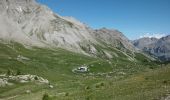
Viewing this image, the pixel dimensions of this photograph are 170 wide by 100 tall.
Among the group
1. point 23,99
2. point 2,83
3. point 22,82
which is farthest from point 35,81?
point 23,99

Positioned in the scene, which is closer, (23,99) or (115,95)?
(115,95)

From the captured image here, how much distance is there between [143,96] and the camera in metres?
31.0

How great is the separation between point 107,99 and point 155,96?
23.1 feet

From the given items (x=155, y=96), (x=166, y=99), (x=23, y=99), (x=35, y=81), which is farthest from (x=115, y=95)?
(x=35, y=81)

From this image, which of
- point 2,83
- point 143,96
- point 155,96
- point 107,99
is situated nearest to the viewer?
point 155,96

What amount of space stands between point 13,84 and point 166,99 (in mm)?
86099

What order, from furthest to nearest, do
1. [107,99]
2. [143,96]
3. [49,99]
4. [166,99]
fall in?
[49,99], [107,99], [143,96], [166,99]

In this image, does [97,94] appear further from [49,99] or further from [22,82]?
[22,82]

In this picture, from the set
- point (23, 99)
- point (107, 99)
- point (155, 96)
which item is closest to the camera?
point (155, 96)

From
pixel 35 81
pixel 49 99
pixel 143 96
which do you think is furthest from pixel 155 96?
pixel 35 81

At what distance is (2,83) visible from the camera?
104 meters

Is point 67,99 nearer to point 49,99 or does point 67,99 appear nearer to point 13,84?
point 49,99

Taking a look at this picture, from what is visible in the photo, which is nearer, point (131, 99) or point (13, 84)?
point (131, 99)

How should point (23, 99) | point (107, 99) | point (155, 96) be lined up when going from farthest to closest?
point (23, 99) → point (107, 99) → point (155, 96)
